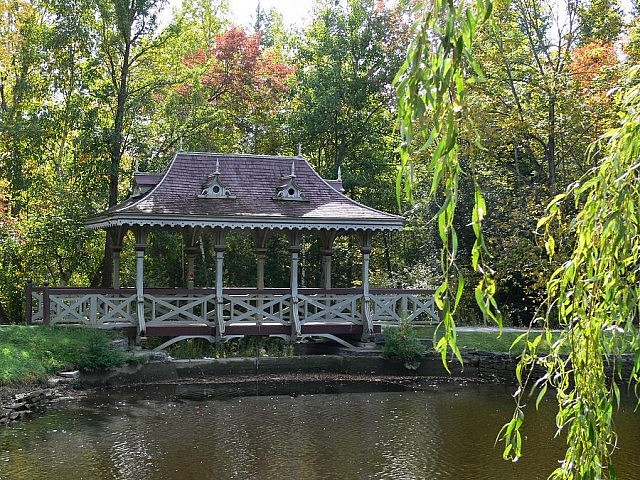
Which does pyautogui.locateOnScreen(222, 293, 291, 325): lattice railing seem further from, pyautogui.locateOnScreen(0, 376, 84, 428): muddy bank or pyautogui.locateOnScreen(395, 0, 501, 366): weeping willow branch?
pyautogui.locateOnScreen(395, 0, 501, 366): weeping willow branch

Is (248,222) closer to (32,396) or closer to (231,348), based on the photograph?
(231,348)

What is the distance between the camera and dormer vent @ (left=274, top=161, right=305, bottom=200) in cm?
1722

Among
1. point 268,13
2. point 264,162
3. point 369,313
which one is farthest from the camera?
point 268,13

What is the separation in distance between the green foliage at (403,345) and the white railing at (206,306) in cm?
39

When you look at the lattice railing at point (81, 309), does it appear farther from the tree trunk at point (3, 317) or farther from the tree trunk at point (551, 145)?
the tree trunk at point (551, 145)

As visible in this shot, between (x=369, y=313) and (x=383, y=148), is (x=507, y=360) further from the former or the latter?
(x=383, y=148)

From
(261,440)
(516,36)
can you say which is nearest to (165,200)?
(261,440)

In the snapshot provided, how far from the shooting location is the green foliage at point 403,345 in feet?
52.1

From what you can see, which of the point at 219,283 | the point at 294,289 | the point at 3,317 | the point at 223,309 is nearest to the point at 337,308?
the point at 294,289

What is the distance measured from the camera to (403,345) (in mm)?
15891

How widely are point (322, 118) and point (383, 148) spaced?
2449 mm

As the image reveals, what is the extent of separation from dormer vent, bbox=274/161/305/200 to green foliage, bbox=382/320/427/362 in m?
3.73

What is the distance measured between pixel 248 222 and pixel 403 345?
413 centimetres

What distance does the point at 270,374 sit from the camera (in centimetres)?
1567
